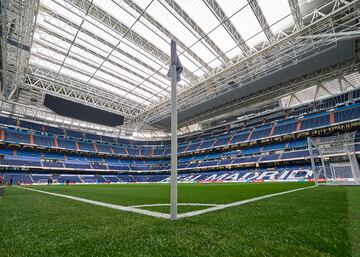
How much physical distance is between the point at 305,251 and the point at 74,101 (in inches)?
1227

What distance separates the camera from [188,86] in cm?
2630

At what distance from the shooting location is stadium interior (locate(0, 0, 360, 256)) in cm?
1567

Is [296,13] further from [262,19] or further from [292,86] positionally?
[292,86]

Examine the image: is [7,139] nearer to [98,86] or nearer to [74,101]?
[74,101]

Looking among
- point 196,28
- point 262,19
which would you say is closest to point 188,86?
point 196,28

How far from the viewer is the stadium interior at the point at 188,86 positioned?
617 inches

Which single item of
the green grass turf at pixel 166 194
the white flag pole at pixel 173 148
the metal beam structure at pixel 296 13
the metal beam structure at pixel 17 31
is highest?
the metal beam structure at pixel 296 13

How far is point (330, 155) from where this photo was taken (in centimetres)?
1662

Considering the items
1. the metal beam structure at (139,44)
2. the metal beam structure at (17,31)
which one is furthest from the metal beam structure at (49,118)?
the metal beam structure at (17,31)

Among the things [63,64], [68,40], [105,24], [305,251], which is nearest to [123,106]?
[63,64]

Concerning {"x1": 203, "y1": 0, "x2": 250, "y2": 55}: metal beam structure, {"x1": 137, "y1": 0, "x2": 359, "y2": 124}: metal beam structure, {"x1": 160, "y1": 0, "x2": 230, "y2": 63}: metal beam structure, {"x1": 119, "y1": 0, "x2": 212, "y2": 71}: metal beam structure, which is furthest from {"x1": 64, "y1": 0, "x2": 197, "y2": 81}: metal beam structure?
{"x1": 203, "y1": 0, "x2": 250, "y2": 55}: metal beam structure

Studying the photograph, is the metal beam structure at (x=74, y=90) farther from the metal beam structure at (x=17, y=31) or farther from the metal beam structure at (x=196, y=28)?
the metal beam structure at (x=196, y=28)

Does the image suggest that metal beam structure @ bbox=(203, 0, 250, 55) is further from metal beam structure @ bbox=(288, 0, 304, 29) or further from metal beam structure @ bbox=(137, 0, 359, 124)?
metal beam structure @ bbox=(288, 0, 304, 29)

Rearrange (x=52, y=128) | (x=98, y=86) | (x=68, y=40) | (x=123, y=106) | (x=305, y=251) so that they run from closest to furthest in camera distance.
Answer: (x=305, y=251) < (x=68, y=40) < (x=98, y=86) < (x=123, y=106) < (x=52, y=128)
